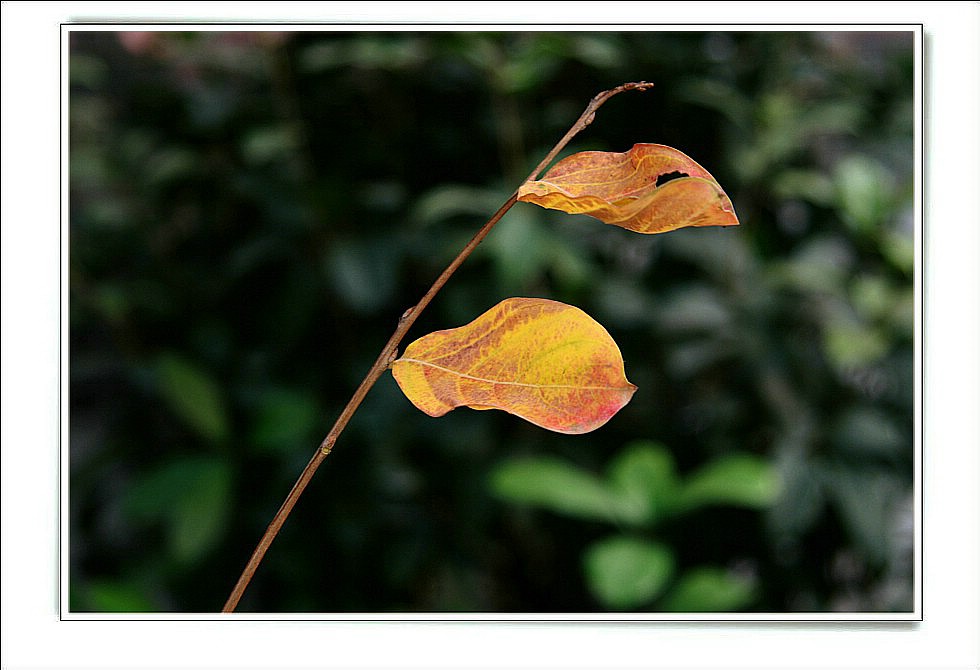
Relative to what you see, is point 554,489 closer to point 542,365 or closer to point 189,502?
point 189,502

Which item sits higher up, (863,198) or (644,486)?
(863,198)

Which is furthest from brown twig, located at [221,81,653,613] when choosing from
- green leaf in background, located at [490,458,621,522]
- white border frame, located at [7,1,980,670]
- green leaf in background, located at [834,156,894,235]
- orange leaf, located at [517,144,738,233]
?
green leaf in background, located at [834,156,894,235]

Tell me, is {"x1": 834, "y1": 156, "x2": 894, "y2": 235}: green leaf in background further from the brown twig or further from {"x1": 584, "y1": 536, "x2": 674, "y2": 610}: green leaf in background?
the brown twig

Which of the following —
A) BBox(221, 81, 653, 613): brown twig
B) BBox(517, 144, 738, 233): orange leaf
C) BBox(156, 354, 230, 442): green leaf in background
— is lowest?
BBox(156, 354, 230, 442): green leaf in background

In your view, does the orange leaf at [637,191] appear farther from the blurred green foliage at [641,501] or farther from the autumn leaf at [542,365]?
the blurred green foliage at [641,501]

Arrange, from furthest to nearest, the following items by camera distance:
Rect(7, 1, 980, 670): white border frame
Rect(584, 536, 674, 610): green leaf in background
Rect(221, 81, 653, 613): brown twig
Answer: Rect(584, 536, 674, 610): green leaf in background → Rect(7, 1, 980, 670): white border frame → Rect(221, 81, 653, 613): brown twig

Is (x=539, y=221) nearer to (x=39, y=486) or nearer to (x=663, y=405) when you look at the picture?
(x=663, y=405)
